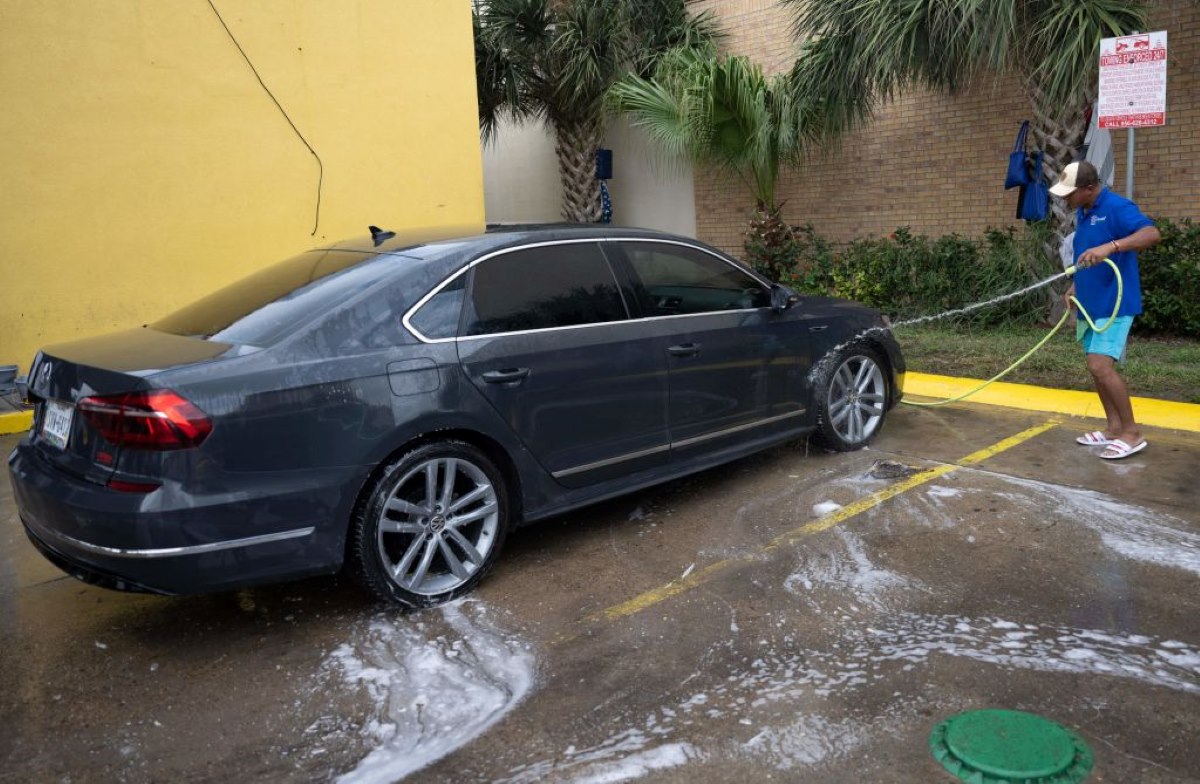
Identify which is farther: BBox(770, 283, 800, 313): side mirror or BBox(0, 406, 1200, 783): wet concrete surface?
BBox(770, 283, 800, 313): side mirror

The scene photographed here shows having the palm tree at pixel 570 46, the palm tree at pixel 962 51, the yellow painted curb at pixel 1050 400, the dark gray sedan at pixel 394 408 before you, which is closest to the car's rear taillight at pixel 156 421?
the dark gray sedan at pixel 394 408

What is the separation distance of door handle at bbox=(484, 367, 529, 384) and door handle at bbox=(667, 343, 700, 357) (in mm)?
944

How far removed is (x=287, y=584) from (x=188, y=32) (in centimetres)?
728

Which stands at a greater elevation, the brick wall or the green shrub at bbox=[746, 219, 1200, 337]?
the brick wall

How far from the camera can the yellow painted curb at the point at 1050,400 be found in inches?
266

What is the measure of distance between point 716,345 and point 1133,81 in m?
4.68

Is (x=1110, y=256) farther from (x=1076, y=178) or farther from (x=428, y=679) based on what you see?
(x=428, y=679)

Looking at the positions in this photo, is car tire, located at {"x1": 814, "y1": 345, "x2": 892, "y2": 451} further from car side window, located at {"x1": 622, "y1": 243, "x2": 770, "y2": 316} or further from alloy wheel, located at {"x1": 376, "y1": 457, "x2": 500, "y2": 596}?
alloy wheel, located at {"x1": 376, "y1": 457, "x2": 500, "y2": 596}

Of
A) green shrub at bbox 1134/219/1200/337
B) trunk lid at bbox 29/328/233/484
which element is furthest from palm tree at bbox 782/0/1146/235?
trunk lid at bbox 29/328/233/484

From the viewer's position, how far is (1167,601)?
4023mm

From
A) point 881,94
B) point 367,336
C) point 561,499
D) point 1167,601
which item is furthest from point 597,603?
point 881,94

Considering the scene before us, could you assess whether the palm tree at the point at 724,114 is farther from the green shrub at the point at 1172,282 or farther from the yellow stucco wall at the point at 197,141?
the green shrub at the point at 1172,282

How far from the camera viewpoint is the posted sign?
7441mm

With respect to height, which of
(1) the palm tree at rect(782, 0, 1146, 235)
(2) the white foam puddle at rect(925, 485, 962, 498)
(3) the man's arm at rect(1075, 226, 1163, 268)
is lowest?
(2) the white foam puddle at rect(925, 485, 962, 498)
